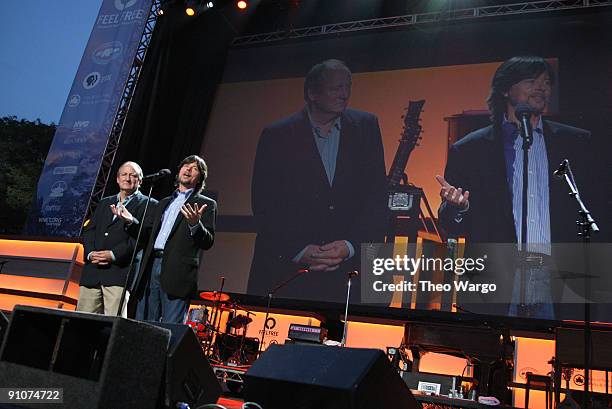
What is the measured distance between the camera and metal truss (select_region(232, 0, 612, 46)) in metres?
6.80

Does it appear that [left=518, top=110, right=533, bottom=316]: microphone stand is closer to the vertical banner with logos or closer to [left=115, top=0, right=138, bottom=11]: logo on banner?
the vertical banner with logos

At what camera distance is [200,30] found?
872 centimetres

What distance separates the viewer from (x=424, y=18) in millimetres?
7355

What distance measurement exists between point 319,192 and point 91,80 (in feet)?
11.7

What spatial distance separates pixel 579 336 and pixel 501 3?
4610mm

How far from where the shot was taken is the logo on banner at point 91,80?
7477 millimetres

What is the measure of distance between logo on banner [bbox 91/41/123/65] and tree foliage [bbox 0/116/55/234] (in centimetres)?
343

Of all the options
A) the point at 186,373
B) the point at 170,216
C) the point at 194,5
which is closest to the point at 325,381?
the point at 186,373

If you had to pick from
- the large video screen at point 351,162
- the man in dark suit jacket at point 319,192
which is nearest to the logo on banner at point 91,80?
the large video screen at point 351,162

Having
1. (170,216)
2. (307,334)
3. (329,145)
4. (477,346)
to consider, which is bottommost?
(307,334)

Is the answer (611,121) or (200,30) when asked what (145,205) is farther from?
(200,30)

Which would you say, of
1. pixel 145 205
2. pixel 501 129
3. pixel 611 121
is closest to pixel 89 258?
pixel 145 205

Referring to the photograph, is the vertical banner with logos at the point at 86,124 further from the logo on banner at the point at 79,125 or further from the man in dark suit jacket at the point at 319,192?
the man in dark suit jacket at the point at 319,192
